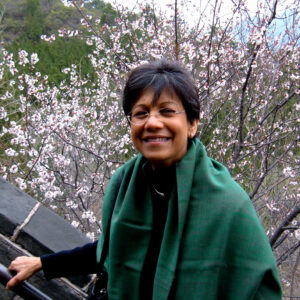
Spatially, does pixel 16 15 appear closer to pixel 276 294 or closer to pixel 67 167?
pixel 67 167

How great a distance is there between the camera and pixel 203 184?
48.8 inches

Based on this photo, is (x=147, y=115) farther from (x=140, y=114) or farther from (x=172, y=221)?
(x=172, y=221)

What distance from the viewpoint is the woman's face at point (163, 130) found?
4.32ft

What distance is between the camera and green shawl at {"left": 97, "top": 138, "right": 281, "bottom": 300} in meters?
1.12

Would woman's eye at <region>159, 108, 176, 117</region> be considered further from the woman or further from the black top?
the black top

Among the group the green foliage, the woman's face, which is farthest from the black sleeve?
the green foliage

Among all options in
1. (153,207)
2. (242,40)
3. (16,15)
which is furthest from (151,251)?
(16,15)

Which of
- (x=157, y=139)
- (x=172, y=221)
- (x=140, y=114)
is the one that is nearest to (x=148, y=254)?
(x=172, y=221)

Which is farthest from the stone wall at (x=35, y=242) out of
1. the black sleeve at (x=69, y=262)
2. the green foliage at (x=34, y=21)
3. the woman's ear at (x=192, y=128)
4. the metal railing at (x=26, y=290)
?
the green foliage at (x=34, y=21)

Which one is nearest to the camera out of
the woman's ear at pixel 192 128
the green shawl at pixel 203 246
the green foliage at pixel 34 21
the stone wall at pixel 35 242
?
the green shawl at pixel 203 246

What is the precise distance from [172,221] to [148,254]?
0.18 m

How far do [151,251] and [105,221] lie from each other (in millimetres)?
283

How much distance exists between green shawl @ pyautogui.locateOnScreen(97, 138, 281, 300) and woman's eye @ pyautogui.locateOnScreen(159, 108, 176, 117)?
168 mm

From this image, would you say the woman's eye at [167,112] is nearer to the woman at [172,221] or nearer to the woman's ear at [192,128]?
the woman at [172,221]
